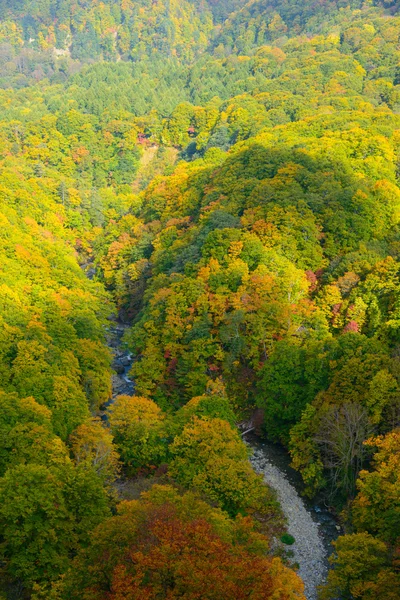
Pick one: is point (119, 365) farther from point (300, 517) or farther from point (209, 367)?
point (300, 517)

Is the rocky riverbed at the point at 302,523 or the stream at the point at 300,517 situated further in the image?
the stream at the point at 300,517

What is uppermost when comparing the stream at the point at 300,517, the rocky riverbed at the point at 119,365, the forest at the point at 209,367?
the forest at the point at 209,367

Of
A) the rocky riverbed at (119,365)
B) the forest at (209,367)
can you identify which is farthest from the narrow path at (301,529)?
the rocky riverbed at (119,365)

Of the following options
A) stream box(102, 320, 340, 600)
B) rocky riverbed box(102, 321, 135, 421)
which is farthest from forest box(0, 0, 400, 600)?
rocky riverbed box(102, 321, 135, 421)

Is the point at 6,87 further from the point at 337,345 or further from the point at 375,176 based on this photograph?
the point at 337,345

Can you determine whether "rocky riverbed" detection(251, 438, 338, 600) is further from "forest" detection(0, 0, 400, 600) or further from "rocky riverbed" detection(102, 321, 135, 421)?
"rocky riverbed" detection(102, 321, 135, 421)

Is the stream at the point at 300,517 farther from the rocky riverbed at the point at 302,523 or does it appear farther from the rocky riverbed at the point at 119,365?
the rocky riverbed at the point at 119,365
